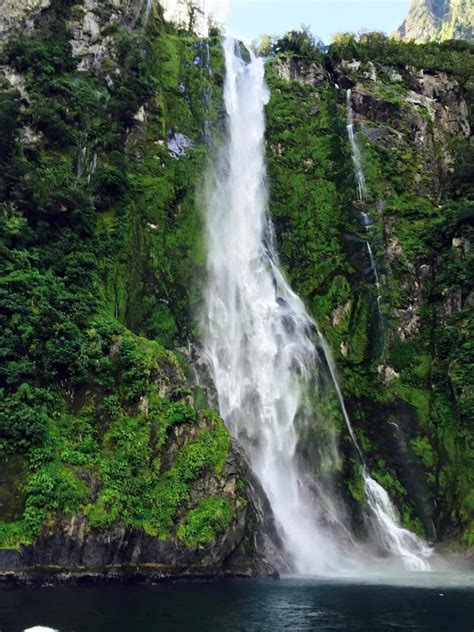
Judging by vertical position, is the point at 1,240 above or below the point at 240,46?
below

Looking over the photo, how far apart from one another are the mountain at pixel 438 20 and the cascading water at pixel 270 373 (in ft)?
296

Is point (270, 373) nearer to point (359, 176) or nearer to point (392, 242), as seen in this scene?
point (392, 242)

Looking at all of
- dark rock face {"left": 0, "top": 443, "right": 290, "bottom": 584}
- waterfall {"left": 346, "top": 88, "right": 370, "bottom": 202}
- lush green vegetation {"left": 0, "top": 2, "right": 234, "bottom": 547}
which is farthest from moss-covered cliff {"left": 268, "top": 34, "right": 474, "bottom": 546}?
dark rock face {"left": 0, "top": 443, "right": 290, "bottom": 584}

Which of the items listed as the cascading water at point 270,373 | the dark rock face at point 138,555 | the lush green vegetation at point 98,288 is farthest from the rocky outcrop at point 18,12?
the dark rock face at point 138,555

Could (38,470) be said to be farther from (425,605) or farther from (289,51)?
(289,51)

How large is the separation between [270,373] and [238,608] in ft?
47.8

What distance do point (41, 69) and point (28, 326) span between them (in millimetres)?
18426

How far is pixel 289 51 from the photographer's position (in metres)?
46.6

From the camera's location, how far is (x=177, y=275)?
31.0 metres

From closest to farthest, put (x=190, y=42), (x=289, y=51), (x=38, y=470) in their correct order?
(x=38, y=470) < (x=190, y=42) < (x=289, y=51)

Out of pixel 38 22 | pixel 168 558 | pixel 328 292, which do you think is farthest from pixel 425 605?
pixel 38 22

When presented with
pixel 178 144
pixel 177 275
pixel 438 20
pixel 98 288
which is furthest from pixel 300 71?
pixel 438 20

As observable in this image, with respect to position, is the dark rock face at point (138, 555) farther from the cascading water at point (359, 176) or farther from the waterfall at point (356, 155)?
the waterfall at point (356, 155)

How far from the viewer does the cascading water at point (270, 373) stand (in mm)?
25438
